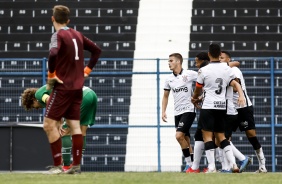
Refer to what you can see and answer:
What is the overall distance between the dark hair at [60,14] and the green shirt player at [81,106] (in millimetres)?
1297

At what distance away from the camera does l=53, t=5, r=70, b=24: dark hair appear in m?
11.2

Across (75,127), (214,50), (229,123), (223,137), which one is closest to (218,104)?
(223,137)

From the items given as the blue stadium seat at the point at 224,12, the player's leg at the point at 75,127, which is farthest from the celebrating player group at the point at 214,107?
the blue stadium seat at the point at 224,12

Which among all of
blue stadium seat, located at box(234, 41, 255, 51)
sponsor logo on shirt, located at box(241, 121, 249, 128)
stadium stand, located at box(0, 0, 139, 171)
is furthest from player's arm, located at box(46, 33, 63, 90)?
blue stadium seat, located at box(234, 41, 255, 51)

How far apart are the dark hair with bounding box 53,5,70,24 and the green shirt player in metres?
1.30

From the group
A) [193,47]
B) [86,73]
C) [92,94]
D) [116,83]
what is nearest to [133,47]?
[193,47]

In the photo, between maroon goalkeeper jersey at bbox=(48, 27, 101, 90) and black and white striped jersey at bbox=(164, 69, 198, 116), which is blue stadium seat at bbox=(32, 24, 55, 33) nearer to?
black and white striped jersey at bbox=(164, 69, 198, 116)

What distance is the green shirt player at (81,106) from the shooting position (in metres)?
12.5

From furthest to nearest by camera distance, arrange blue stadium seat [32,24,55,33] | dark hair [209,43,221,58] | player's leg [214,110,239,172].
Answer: blue stadium seat [32,24,55,33] < player's leg [214,110,239,172] < dark hair [209,43,221,58]

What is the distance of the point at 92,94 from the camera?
44.8ft

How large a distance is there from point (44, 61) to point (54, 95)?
8.25m

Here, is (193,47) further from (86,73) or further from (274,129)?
(86,73)

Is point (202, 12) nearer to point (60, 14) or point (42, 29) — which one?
point (42, 29)

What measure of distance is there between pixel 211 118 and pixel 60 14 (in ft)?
10.1
